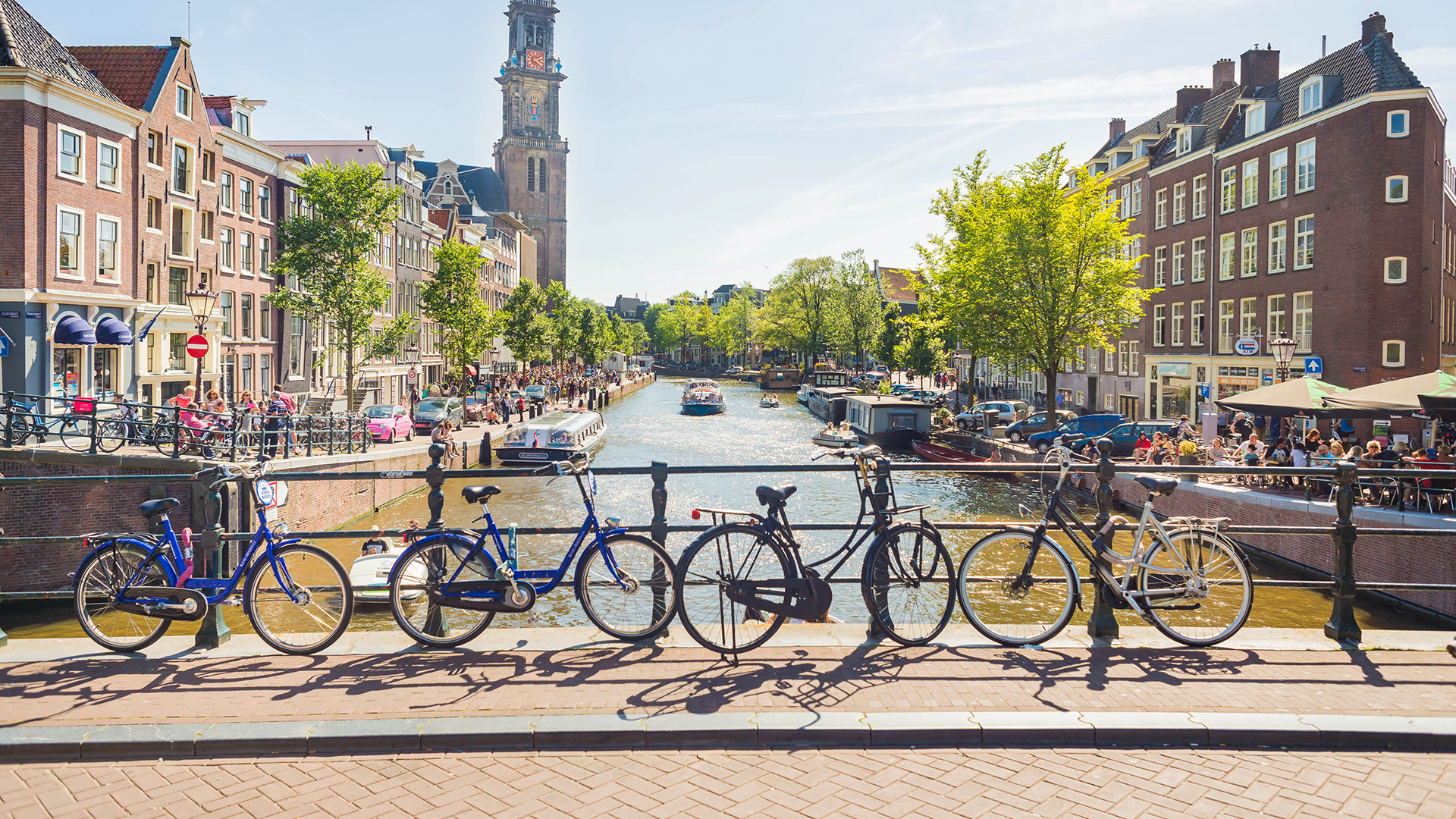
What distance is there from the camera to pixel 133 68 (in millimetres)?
31156

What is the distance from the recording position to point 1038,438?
1371 inches

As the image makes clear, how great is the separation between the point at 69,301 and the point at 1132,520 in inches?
1177

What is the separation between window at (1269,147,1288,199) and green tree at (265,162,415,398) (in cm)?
3536

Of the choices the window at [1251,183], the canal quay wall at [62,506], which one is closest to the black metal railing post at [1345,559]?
the canal quay wall at [62,506]

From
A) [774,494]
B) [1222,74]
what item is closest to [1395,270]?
[1222,74]

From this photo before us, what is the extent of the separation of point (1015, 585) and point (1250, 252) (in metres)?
39.0

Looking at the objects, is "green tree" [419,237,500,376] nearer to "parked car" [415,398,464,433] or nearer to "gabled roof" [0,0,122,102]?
"parked car" [415,398,464,433]

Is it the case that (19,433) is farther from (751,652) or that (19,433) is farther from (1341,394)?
(1341,394)

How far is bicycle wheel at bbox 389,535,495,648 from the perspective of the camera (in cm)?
592

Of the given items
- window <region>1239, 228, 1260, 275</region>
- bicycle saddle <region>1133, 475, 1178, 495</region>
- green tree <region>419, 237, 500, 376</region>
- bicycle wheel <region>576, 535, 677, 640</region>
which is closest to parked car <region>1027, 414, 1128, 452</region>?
window <region>1239, 228, 1260, 275</region>

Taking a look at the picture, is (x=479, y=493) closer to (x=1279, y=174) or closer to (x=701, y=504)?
(x=701, y=504)

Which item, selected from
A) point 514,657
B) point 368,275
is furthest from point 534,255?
point 514,657

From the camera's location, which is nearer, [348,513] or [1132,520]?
[1132,520]

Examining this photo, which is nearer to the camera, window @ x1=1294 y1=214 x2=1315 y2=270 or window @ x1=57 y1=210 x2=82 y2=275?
window @ x1=57 y1=210 x2=82 y2=275
